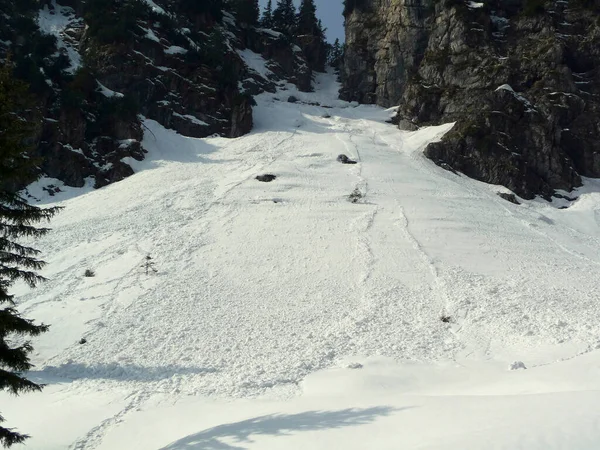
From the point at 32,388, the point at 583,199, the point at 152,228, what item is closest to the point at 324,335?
the point at 32,388

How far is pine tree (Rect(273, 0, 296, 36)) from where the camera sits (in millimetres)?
86938

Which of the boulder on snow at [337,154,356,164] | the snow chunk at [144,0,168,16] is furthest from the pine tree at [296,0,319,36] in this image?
the boulder on snow at [337,154,356,164]

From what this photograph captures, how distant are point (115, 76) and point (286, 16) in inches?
1659

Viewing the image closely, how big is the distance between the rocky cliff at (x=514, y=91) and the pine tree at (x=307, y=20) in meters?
24.2

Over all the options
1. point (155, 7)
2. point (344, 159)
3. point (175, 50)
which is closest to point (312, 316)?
point (344, 159)

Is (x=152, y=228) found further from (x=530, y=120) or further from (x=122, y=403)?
(x=530, y=120)

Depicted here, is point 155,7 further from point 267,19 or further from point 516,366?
point 516,366

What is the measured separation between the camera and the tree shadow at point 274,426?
11.0 metres

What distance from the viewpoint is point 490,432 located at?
27.0 ft

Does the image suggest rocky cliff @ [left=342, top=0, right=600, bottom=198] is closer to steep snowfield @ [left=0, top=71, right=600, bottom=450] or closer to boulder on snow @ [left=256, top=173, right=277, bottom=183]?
steep snowfield @ [left=0, top=71, right=600, bottom=450]

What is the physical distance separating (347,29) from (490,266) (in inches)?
2654

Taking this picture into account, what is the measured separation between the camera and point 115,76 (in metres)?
56.1

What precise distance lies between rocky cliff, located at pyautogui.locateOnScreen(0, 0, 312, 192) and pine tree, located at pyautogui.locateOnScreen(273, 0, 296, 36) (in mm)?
17113

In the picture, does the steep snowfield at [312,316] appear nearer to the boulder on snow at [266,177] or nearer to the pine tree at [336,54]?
the boulder on snow at [266,177]
